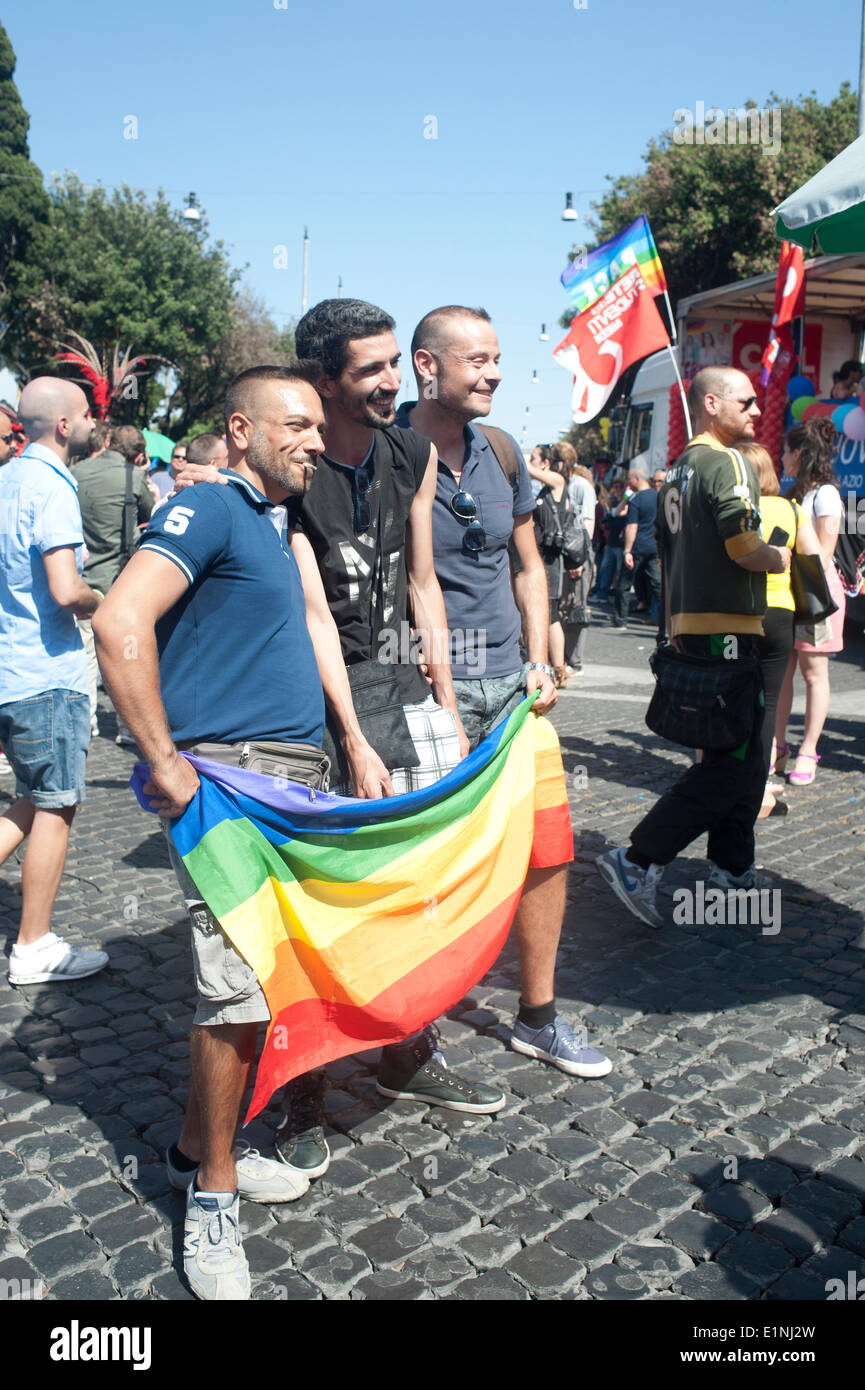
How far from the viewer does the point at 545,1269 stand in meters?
2.50

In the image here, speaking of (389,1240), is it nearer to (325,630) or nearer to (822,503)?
(325,630)

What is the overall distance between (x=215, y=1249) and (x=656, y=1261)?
1.00 metres

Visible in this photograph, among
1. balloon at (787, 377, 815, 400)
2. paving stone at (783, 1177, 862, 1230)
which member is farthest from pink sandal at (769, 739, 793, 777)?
balloon at (787, 377, 815, 400)

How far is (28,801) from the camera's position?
4164 millimetres

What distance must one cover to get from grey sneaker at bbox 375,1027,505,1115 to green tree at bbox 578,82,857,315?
28.2 metres

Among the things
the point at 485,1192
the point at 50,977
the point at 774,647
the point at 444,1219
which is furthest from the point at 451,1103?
the point at 774,647

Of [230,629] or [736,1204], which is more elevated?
[230,629]

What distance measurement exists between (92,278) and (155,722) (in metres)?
43.0

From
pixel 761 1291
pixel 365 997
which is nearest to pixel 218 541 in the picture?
pixel 365 997

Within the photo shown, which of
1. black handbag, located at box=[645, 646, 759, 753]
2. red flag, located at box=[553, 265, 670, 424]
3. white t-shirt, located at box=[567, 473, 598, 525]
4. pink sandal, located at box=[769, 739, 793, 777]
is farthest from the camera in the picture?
white t-shirt, located at box=[567, 473, 598, 525]

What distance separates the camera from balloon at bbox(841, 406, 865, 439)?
1170 cm

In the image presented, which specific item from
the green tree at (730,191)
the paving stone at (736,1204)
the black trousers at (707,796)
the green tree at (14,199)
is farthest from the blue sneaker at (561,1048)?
the green tree at (14,199)

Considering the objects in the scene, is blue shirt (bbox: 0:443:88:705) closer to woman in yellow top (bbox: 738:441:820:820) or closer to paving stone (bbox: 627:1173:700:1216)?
paving stone (bbox: 627:1173:700:1216)

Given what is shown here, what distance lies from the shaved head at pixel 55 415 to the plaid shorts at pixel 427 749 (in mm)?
1997
